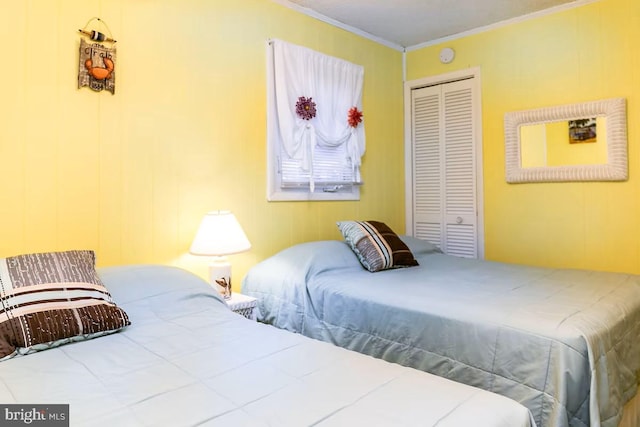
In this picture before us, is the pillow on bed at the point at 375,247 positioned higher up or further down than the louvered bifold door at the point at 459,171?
further down

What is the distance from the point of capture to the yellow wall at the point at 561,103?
9.26ft

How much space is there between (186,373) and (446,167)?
3062 millimetres

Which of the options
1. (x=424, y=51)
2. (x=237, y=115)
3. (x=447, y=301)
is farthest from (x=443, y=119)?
(x=447, y=301)

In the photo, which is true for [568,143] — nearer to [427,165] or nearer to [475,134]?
[475,134]

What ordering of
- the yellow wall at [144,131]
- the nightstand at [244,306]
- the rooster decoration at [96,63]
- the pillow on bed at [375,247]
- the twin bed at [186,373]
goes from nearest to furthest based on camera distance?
the twin bed at [186,373] < the yellow wall at [144,131] < the rooster decoration at [96,63] < the nightstand at [244,306] < the pillow on bed at [375,247]

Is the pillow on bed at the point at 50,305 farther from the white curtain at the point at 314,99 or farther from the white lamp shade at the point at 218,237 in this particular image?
the white curtain at the point at 314,99

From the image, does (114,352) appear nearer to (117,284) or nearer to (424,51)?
(117,284)

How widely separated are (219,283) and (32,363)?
1109mm

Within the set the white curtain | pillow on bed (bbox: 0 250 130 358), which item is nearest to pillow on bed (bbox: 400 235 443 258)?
the white curtain

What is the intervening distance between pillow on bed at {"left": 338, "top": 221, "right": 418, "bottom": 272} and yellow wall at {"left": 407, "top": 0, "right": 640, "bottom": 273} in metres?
1.11

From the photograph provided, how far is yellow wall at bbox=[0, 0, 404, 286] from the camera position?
1892 millimetres

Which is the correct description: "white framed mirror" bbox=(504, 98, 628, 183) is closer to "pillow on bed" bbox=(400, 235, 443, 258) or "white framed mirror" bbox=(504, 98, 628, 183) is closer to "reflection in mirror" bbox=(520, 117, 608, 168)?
"reflection in mirror" bbox=(520, 117, 608, 168)

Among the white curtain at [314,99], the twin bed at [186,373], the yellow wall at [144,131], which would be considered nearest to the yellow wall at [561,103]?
the white curtain at [314,99]

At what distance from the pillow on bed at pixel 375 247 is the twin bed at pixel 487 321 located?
4cm
